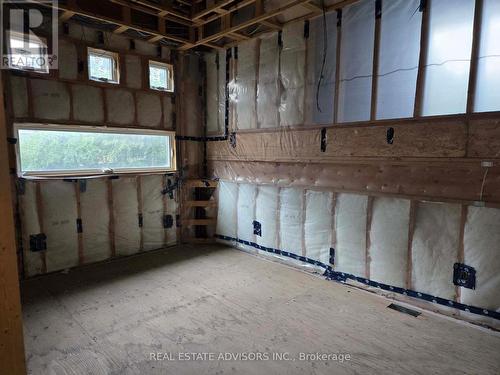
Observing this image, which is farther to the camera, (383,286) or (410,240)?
(383,286)


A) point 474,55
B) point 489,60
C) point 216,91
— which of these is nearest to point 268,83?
point 216,91

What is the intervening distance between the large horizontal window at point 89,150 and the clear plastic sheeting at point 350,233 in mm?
2773

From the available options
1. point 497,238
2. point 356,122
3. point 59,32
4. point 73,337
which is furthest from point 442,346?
point 59,32

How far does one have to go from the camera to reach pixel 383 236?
10.7 ft

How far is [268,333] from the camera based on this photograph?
2.55m

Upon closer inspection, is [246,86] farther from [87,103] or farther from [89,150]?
[89,150]

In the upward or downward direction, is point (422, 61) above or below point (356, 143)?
above

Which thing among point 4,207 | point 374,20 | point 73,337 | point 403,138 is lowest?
point 73,337

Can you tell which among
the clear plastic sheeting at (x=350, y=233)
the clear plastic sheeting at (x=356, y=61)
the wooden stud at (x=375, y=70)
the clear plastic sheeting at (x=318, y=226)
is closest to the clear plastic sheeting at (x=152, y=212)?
the clear plastic sheeting at (x=318, y=226)

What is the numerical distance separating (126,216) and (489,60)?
447 cm

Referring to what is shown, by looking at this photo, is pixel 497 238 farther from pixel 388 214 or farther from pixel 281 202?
pixel 281 202

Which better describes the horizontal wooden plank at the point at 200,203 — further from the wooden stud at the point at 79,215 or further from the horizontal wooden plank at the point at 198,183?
the wooden stud at the point at 79,215

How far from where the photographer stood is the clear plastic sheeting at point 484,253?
2.61 m

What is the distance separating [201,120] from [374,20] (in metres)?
3.02
